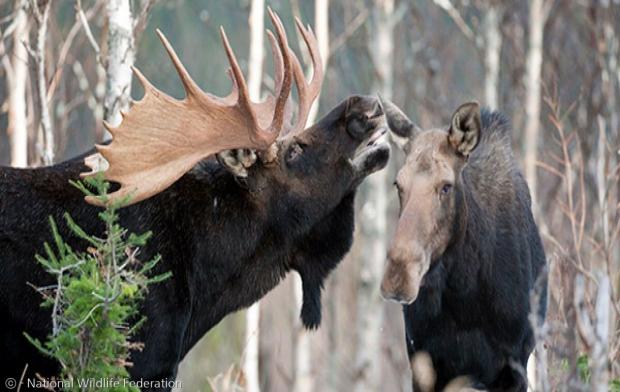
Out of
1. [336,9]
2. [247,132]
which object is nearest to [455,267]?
[247,132]

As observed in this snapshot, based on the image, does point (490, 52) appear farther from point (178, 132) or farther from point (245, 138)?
point (178, 132)

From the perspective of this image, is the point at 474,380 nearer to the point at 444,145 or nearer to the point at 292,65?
the point at 444,145

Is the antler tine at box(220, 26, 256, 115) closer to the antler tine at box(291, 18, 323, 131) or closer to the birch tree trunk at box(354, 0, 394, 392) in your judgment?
the antler tine at box(291, 18, 323, 131)

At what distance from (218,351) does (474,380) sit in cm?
1274

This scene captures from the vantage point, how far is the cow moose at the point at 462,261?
7.50m

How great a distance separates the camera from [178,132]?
297 inches

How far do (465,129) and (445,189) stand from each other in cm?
39

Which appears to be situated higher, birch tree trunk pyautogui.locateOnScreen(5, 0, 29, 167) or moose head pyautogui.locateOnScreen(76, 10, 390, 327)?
birch tree trunk pyautogui.locateOnScreen(5, 0, 29, 167)

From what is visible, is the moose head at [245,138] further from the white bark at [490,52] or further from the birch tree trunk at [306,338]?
the white bark at [490,52]

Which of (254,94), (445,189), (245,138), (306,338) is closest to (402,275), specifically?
(445,189)

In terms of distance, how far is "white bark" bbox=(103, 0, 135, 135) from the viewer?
8.53 m

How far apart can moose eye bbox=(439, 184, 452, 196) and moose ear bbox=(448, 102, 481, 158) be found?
0.25 meters
